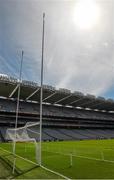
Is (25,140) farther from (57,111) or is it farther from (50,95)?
(57,111)

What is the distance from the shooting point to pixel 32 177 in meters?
11.4

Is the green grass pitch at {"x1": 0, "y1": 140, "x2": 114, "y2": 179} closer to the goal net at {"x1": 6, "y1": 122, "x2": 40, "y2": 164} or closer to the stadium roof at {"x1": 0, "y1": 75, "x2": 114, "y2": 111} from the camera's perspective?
the goal net at {"x1": 6, "y1": 122, "x2": 40, "y2": 164}

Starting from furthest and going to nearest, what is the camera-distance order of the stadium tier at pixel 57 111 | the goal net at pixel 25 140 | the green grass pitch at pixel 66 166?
the stadium tier at pixel 57 111 → the goal net at pixel 25 140 → the green grass pitch at pixel 66 166

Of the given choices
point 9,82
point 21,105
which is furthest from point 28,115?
point 9,82

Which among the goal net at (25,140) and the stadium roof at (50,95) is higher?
the stadium roof at (50,95)

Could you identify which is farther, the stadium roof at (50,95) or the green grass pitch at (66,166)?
the stadium roof at (50,95)

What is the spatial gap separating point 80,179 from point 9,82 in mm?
49892

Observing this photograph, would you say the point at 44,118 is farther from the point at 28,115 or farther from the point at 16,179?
the point at 16,179

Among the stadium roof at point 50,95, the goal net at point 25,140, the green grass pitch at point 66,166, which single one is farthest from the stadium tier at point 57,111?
the green grass pitch at point 66,166

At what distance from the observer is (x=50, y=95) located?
71.2m

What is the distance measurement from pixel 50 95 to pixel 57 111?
12785 mm

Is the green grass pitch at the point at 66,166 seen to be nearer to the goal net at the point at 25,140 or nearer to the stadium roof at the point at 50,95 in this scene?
the goal net at the point at 25,140

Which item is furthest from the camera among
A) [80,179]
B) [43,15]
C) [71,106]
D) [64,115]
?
[71,106]

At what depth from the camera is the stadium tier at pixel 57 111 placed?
215 ft
